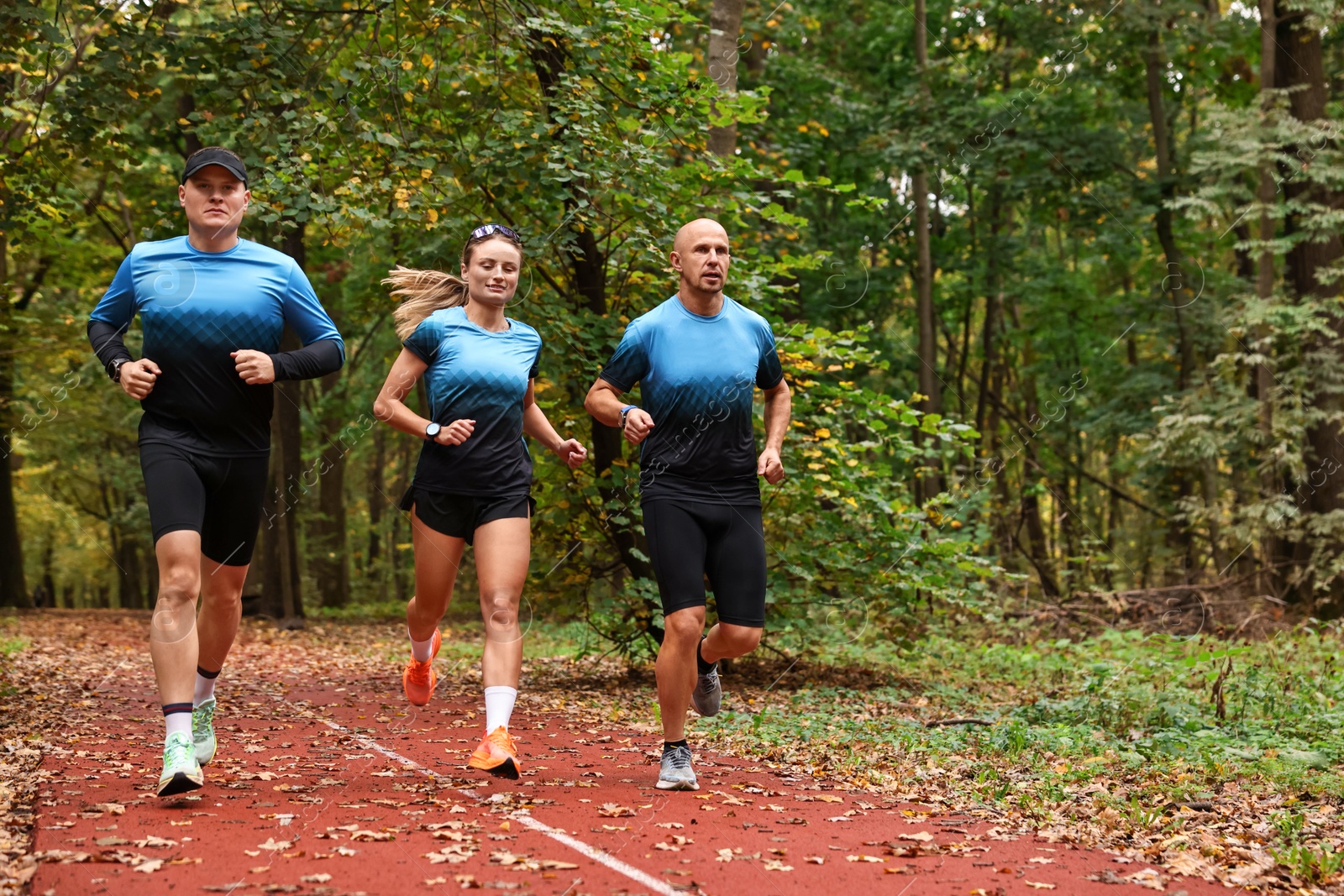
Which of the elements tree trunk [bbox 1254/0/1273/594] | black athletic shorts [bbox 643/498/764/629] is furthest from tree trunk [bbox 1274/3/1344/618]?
black athletic shorts [bbox 643/498/764/629]

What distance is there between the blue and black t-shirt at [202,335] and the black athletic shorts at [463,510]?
873 millimetres

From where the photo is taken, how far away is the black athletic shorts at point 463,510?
18.9 ft

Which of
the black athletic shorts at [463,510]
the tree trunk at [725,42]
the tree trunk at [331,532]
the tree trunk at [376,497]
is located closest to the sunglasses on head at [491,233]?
the black athletic shorts at [463,510]

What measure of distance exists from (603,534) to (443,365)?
4.52 metres

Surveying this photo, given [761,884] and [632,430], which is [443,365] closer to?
[632,430]

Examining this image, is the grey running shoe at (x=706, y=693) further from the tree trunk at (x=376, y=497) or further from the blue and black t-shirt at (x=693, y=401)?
the tree trunk at (x=376, y=497)

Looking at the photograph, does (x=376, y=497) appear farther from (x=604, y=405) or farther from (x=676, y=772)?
(x=676, y=772)

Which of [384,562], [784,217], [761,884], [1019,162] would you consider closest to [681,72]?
[784,217]

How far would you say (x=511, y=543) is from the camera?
5684 mm

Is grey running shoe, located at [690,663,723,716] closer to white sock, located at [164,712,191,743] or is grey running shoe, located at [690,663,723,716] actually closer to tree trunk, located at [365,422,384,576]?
white sock, located at [164,712,191,743]

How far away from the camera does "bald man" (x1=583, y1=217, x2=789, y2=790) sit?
18.0 feet

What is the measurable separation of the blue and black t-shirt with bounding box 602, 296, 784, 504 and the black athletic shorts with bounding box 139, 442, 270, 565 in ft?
5.69

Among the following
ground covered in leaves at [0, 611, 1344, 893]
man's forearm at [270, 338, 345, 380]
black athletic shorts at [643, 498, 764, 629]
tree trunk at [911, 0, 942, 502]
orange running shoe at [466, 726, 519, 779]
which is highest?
tree trunk at [911, 0, 942, 502]

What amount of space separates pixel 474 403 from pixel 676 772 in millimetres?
2019
